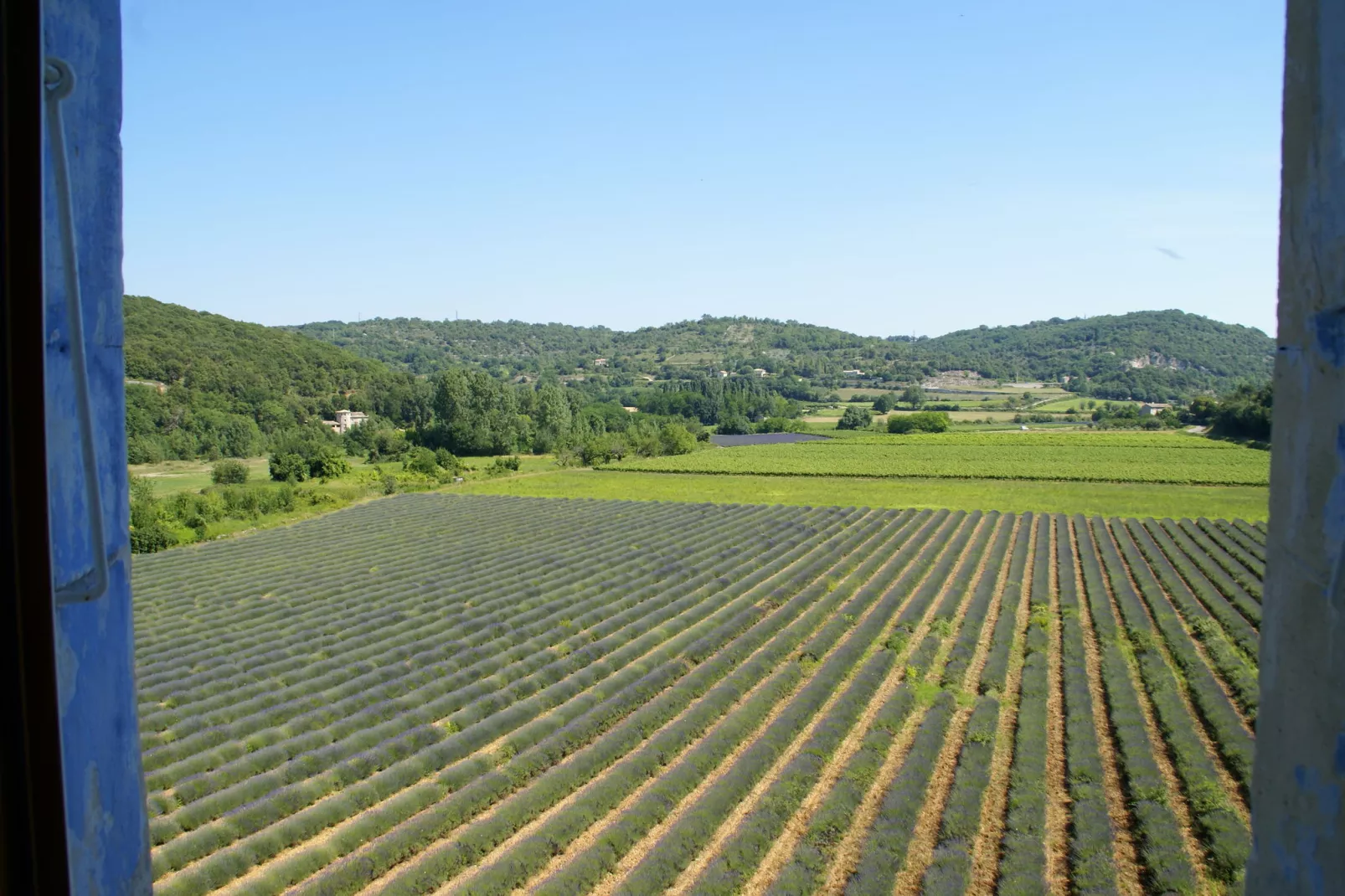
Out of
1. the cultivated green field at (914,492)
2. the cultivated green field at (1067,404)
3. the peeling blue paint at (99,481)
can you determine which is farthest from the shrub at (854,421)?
the peeling blue paint at (99,481)

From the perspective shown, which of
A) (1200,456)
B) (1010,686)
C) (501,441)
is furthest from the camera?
(501,441)

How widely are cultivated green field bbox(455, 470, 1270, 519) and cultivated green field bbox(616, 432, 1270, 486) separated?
51.8 inches

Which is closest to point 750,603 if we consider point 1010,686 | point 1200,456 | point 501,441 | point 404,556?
point 1010,686

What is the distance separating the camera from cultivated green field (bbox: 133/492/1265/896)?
7.67m

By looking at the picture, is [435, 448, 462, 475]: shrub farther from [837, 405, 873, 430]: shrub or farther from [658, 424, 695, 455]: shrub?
[837, 405, 873, 430]: shrub

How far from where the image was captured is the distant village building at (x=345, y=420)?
82.9 meters

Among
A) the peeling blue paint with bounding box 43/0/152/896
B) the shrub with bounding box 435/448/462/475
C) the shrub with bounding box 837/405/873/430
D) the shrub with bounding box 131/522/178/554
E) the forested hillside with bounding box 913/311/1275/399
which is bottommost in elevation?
the shrub with bounding box 131/522/178/554

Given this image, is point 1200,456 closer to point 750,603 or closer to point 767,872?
point 750,603

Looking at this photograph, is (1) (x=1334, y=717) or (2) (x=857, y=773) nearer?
(1) (x=1334, y=717)

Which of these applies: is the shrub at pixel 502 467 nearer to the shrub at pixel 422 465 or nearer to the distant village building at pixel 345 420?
the shrub at pixel 422 465

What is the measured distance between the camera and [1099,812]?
8477 mm

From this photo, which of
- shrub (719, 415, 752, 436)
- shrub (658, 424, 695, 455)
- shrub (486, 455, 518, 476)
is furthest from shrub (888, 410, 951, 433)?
shrub (486, 455, 518, 476)

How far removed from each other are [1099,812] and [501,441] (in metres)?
68.3

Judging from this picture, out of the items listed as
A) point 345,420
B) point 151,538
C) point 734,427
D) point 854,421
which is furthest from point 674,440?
point 151,538
